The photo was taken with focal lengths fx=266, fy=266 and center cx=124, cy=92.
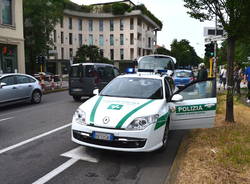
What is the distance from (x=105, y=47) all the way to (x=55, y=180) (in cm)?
5942

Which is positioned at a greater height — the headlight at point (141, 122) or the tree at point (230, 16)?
the tree at point (230, 16)

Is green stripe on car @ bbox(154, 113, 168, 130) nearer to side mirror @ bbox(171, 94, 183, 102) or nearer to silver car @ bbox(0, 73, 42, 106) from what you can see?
side mirror @ bbox(171, 94, 183, 102)

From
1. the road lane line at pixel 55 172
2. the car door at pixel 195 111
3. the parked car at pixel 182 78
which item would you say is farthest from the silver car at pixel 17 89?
the parked car at pixel 182 78

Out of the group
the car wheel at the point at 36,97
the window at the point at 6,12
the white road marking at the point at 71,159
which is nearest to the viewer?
the white road marking at the point at 71,159

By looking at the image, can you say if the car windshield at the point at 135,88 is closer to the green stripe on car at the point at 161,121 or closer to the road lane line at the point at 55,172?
the green stripe on car at the point at 161,121

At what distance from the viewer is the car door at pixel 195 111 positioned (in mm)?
5891

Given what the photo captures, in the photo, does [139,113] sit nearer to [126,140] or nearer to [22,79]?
[126,140]

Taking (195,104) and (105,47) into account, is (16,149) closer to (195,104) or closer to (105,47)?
(195,104)

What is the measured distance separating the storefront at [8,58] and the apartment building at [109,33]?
3341cm

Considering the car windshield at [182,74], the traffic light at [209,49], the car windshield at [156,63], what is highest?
the traffic light at [209,49]

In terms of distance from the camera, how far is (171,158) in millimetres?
5234

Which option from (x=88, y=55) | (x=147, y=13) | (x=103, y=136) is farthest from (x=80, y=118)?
(x=147, y=13)

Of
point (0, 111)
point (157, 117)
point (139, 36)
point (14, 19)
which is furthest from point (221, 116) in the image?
point (139, 36)

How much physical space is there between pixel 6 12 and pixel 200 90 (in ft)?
64.3
